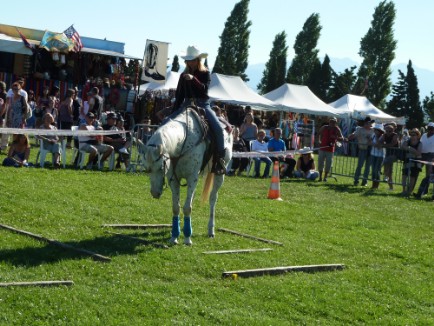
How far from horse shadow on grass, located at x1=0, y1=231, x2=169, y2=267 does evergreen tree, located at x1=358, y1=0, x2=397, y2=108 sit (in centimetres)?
5879

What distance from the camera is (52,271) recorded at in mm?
9219

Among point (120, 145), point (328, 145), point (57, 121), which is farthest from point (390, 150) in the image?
point (57, 121)

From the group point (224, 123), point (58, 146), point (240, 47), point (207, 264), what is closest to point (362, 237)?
point (224, 123)

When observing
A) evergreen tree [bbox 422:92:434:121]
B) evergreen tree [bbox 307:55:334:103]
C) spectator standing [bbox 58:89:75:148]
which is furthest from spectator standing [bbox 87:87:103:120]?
evergreen tree [bbox 422:92:434:121]

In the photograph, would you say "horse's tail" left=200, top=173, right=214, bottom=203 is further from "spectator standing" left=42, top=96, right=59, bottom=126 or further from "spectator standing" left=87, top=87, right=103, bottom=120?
"spectator standing" left=87, top=87, right=103, bottom=120

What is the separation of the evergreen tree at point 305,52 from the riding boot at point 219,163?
58048 mm

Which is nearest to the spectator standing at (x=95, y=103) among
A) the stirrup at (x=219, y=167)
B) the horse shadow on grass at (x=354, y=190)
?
the horse shadow on grass at (x=354, y=190)

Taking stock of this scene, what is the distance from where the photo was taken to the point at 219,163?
12.4 meters

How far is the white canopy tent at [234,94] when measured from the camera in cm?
3862

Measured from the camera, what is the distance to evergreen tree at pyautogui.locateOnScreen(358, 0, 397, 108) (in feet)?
226

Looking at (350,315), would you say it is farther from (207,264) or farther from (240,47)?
(240,47)

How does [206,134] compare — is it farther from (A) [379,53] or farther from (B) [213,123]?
(A) [379,53]

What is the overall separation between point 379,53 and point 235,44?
13.1m

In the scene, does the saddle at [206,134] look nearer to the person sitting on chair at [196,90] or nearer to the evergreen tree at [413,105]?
the person sitting on chair at [196,90]
